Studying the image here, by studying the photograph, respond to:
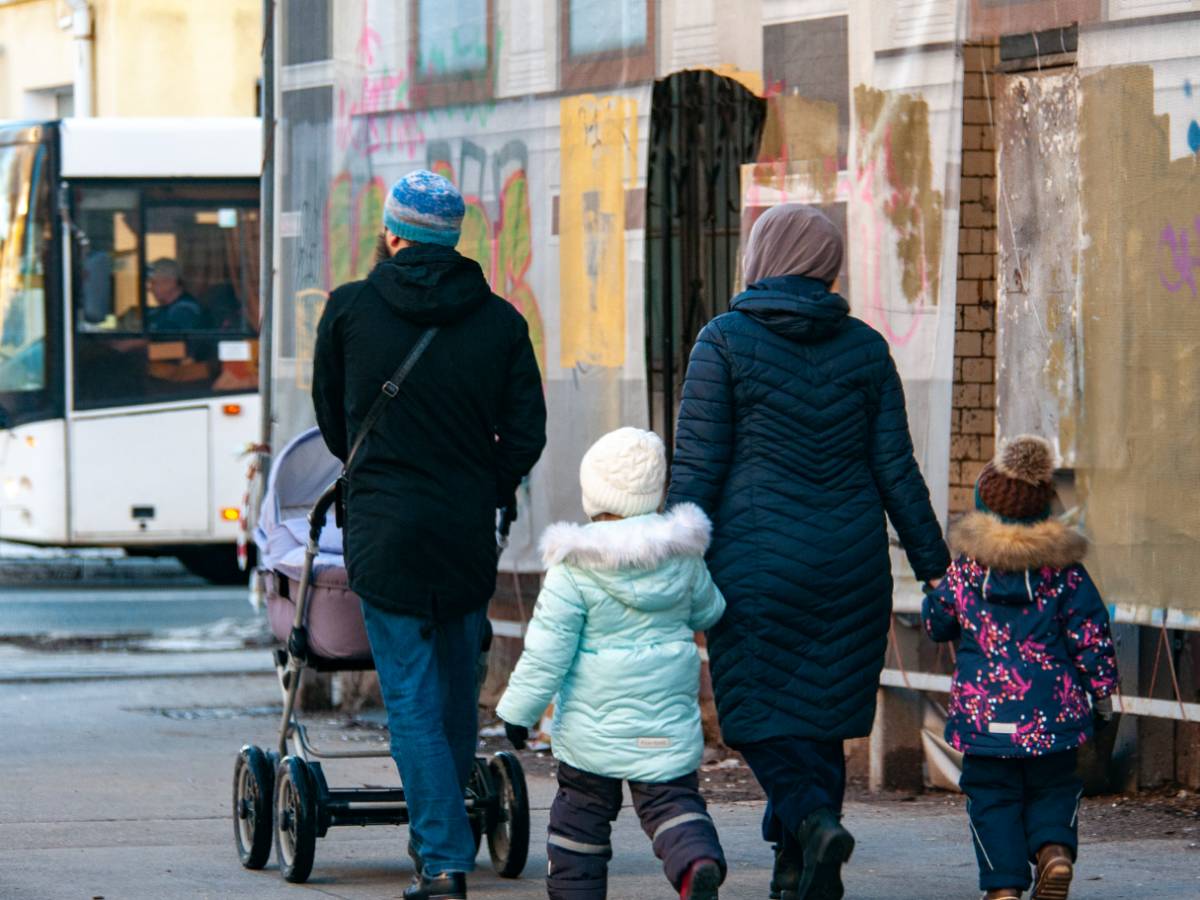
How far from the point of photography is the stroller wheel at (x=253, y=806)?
250 inches

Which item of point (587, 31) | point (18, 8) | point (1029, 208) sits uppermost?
point (18, 8)

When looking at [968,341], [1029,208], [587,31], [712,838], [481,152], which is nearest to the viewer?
[712,838]

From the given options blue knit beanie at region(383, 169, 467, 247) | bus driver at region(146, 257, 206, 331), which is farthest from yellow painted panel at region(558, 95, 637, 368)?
bus driver at region(146, 257, 206, 331)

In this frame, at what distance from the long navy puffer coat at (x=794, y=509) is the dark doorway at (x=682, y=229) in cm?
290

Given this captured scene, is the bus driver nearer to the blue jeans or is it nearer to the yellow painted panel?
the yellow painted panel

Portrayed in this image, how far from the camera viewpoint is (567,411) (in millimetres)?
8898

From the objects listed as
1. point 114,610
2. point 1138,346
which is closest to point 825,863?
point 1138,346

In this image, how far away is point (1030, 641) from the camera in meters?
5.38

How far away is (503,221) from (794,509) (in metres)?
4.00

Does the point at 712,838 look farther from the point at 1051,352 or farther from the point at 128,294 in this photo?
the point at 128,294

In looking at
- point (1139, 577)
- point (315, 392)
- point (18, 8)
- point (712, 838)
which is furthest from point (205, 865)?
point (18, 8)

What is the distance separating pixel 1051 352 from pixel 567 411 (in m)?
2.44

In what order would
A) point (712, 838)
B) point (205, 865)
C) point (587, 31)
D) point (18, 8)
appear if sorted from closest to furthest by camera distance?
point (712, 838), point (205, 865), point (587, 31), point (18, 8)

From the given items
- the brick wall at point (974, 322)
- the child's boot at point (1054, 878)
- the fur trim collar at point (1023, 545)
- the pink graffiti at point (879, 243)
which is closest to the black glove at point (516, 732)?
the fur trim collar at point (1023, 545)
